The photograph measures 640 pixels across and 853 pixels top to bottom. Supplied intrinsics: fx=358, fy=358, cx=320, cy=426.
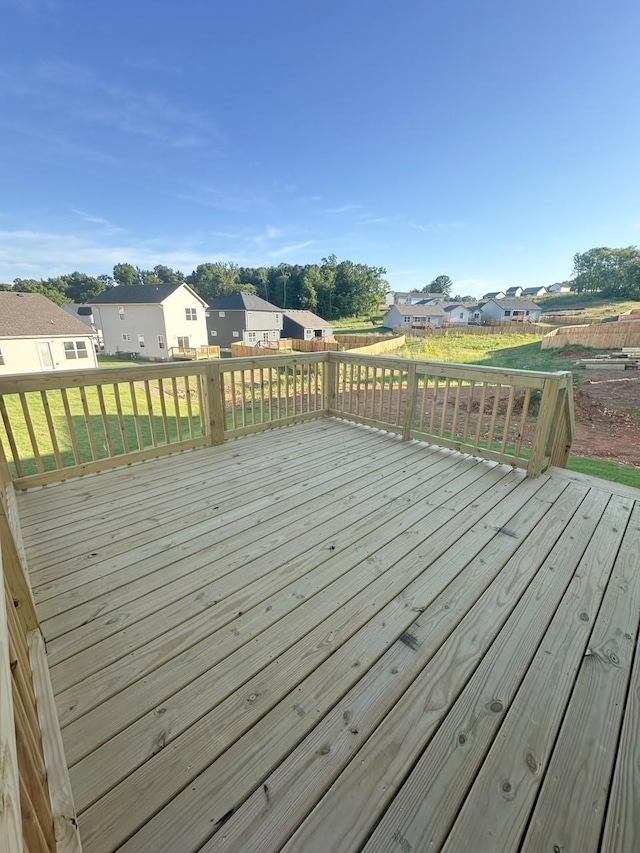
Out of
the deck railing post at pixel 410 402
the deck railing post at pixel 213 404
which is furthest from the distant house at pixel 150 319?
the deck railing post at pixel 410 402

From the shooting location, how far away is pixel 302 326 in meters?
30.8

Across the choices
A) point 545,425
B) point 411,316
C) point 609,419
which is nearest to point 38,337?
point 545,425

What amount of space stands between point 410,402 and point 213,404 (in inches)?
87.3

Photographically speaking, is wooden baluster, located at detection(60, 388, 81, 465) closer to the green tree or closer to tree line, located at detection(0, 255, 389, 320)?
tree line, located at detection(0, 255, 389, 320)

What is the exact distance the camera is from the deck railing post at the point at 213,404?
3.80 meters

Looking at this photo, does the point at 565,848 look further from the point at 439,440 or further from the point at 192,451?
the point at 192,451

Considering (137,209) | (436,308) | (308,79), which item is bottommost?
(436,308)

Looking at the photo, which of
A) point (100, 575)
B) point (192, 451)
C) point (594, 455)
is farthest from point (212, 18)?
point (594, 455)

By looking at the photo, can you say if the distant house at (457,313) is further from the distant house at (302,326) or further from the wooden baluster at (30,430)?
the wooden baluster at (30,430)

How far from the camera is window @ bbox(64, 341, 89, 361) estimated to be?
17.0 m

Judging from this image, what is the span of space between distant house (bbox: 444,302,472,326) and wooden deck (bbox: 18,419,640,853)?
49429 mm

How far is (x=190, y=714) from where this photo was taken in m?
1.32

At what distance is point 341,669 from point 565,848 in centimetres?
79

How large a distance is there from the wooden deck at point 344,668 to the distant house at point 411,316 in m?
42.4
